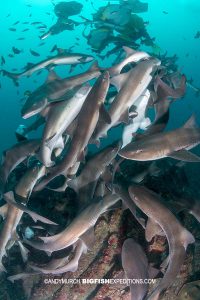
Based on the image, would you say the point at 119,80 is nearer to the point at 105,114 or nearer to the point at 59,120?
the point at 105,114

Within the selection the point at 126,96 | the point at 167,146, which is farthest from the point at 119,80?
the point at 167,146

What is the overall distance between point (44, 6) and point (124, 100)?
132865 millimetres

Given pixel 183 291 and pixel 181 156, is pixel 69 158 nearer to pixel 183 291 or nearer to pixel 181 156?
pixel 181 156

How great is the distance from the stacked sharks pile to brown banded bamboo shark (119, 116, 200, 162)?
13 mm

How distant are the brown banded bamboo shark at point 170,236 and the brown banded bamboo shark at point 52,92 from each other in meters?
2.03

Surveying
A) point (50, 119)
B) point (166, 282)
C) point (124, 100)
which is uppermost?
point (124, 100)

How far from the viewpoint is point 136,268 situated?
148 inches

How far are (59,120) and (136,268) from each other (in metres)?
2.20

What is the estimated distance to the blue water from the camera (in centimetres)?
4381

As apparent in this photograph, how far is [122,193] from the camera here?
12.6 feet

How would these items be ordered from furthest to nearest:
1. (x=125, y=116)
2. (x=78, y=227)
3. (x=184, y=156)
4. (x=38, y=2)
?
1. (x=38, y=2)
2. (x=125, y=116)
3. (x=184, y=156)
4. (x=78, y=227)

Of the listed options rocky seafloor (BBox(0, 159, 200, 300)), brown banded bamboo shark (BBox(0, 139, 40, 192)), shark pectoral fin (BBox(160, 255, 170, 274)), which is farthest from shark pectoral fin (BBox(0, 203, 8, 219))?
shark pectoral fin (BBox(160, 255, 170, 274))

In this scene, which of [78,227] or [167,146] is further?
[167,146]

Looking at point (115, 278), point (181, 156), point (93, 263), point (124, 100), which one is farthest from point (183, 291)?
point (124, 100)
